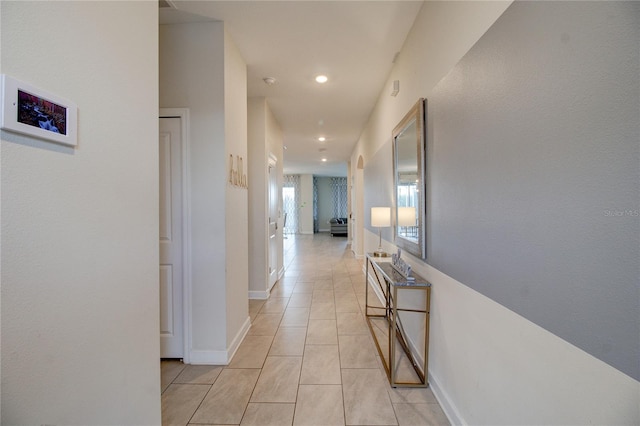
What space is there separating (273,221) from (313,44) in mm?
2763

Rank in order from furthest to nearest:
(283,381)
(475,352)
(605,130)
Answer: (283,381)
(475,352)
(605,130)

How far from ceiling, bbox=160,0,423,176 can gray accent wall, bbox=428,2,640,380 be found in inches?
48.6

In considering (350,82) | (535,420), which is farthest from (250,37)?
(535,420)

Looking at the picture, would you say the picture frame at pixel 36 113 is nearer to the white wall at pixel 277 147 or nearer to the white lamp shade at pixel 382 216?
the white lamp shade at pixel 382 216

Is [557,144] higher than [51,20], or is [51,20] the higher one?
[51,20]

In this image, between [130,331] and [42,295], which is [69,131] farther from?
[130,331]

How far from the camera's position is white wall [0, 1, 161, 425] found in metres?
0.75

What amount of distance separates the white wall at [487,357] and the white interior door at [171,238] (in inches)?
82.0

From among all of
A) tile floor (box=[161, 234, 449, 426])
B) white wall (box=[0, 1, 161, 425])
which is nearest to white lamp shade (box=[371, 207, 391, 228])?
tile floor (box=[161, 234, 449, 426])

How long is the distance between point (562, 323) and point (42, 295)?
5.23 ft

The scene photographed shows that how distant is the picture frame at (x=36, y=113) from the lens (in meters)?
0.71

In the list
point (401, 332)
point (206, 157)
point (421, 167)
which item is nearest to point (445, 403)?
point (401, 332)

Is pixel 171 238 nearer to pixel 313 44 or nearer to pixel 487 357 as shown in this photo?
pixel 313 44

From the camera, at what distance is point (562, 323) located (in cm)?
86
